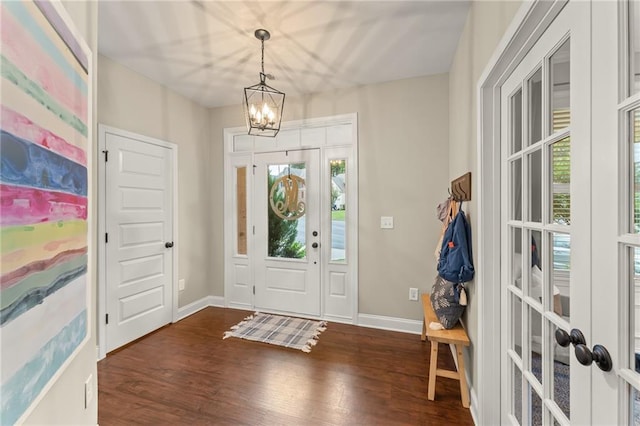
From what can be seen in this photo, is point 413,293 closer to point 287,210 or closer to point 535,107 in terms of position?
point 287,210

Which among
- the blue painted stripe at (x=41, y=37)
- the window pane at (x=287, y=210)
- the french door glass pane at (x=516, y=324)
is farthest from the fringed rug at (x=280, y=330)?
the blue painted stripe at (x=41, y=37)

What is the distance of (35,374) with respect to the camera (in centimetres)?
87

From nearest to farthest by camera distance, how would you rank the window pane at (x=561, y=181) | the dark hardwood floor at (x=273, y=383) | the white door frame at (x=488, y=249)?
the window pane at (x=561, y=181) < the white door frame at (x=488, y=249) < the dark hardwood floor at (x=273, y=383)

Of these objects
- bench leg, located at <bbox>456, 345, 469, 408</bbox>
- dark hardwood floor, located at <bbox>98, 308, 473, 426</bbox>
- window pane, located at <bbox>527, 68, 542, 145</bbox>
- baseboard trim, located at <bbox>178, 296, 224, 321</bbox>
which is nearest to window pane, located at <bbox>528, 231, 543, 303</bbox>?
window pane, located at <bbox>527, 68, 542, 145</bbox>

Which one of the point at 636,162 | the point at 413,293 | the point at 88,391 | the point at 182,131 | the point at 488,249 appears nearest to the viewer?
the point at 636,162

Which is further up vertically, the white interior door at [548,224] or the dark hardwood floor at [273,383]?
the white interior door at [548,224]

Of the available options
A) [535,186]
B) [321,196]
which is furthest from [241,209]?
[535,186]

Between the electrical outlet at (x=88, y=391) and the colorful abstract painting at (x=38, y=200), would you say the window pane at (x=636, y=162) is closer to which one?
the colorful abstract painting at (x=38, y=200)

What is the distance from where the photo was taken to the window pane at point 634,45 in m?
0.68

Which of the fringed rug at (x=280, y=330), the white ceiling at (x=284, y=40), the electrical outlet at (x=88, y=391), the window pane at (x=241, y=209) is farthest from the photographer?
the window pane at (x=241, y=209)

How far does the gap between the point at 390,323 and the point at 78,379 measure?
8.81ft

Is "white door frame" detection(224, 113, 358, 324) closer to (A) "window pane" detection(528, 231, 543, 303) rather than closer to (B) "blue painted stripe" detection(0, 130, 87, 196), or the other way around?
(A) "window pane" detection(528, 231, 543, 303)

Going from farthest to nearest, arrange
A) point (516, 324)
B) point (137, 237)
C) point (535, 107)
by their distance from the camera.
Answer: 1. point (137, 237)
2. point (516, 324)
3. point (535, 107)

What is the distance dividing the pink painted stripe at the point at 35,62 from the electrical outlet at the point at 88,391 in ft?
4.07
